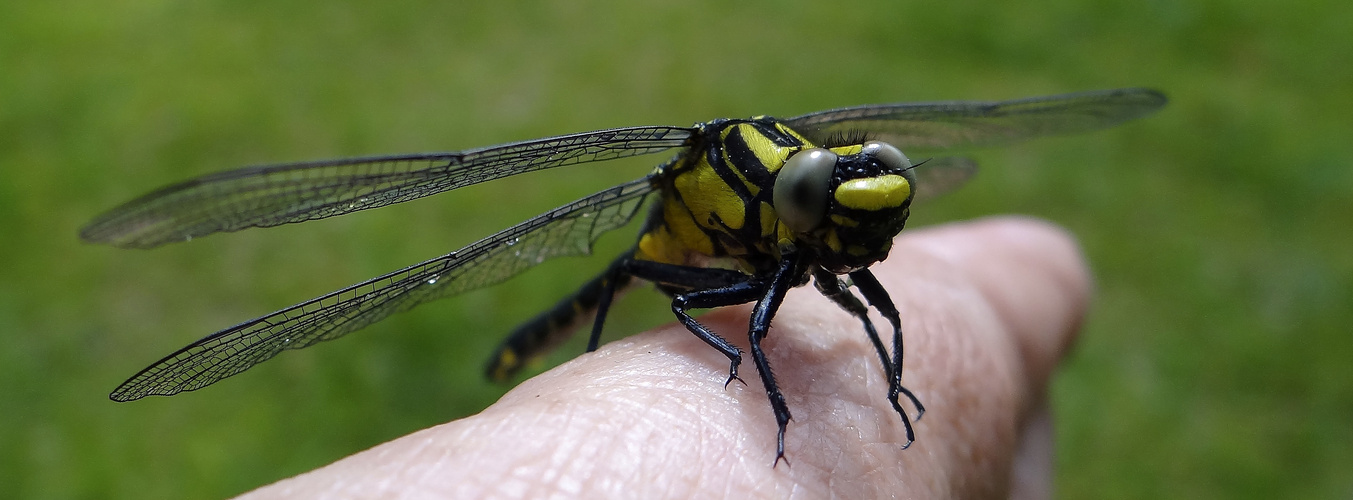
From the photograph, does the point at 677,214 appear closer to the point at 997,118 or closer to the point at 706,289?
the point at 706,289

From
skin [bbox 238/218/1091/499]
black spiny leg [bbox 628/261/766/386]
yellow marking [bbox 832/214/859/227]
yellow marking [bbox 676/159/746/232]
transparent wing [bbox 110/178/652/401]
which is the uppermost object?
yellow marking [bbox 676/159/746/232]

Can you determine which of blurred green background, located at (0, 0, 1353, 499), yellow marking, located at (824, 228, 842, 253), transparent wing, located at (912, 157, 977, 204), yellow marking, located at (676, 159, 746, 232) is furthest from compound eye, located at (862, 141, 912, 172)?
blurred green background, located at (0, 0, 1353, 499)

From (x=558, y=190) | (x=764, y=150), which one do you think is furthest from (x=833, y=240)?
(x=558, y=190)

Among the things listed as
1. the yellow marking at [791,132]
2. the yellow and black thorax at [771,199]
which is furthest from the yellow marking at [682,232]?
the yellow marking at [791,132]

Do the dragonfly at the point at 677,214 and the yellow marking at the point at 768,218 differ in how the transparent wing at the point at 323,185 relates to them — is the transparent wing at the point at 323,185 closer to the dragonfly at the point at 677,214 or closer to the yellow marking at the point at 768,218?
the dragonfly at the point at 677,214

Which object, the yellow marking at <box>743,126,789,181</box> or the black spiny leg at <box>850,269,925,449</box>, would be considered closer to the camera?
the black spiny leg at <box>850,269,925,449</box>

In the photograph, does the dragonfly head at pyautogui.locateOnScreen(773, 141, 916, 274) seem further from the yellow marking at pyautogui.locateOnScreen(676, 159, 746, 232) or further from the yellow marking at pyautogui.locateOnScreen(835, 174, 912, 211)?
the yellow marking at pyautogui.locateOnScreen(676, 159, 746, 232)

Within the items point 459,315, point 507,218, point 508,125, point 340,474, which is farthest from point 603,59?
point 340,474
